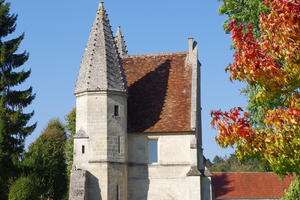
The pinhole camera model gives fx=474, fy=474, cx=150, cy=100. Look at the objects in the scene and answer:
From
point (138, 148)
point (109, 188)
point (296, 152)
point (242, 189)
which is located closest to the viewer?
point (296, 152)

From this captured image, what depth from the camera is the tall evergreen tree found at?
33.5 metres

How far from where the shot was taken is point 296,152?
11766 mm

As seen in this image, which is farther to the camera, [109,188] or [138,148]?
[138,148]

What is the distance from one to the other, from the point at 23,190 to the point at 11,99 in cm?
747

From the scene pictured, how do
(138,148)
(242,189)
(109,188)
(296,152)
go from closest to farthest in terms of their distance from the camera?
(296,152) → (109,188) → (138,148) → (242,189)

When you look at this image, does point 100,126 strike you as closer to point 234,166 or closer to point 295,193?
point 295,193

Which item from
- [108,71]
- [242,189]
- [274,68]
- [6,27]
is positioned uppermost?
[6,27]

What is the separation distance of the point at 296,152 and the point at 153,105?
57.4 ft

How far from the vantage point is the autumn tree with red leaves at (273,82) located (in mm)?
11539

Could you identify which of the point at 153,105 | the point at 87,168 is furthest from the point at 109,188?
the point at 153,105

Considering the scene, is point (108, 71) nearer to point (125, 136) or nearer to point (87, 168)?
point (125, 136)

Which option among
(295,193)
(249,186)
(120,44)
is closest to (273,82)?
(295,193)

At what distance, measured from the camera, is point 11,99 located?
113 feet

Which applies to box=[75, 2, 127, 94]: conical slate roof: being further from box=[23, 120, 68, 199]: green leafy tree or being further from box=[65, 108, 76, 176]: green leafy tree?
box=[65, 108, 76, 176]: green leafy tree
